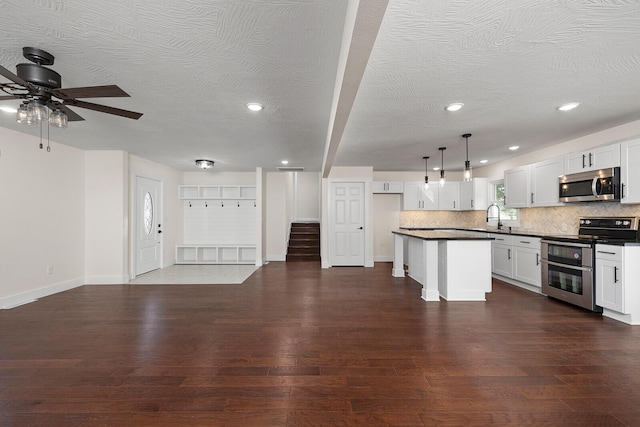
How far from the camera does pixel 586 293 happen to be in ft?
12.1

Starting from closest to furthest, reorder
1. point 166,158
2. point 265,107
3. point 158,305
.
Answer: point 265,107 < point 158,305 < point 166,158

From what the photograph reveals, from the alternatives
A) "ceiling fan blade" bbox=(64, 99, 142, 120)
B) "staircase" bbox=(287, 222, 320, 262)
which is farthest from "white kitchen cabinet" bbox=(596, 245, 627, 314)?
"staircase" bbox=(287, 222, 320, 262)

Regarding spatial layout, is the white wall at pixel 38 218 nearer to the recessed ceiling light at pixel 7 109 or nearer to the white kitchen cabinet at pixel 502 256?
the recessed ceiling light at pixel 7 109

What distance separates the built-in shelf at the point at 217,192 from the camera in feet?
25.8

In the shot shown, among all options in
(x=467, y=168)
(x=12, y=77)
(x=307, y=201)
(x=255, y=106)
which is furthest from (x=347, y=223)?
(x=12, y=77)

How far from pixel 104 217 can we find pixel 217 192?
9.19ft

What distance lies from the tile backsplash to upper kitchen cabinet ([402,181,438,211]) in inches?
14.5

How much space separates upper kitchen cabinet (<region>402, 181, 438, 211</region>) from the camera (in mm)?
7402

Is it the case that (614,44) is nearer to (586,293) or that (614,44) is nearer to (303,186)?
(586,293)

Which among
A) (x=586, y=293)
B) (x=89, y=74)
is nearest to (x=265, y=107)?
(x=89, y=74)

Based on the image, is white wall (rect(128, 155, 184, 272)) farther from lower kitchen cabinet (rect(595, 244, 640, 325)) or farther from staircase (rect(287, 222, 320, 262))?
lower kitchen cabinet (rect(595, 244, 640, 325))

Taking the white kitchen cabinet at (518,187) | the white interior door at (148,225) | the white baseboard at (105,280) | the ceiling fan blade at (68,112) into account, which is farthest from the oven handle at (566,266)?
the white interior door at (148,225)

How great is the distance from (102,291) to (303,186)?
24.5 ft

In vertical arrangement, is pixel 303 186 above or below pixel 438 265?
above
